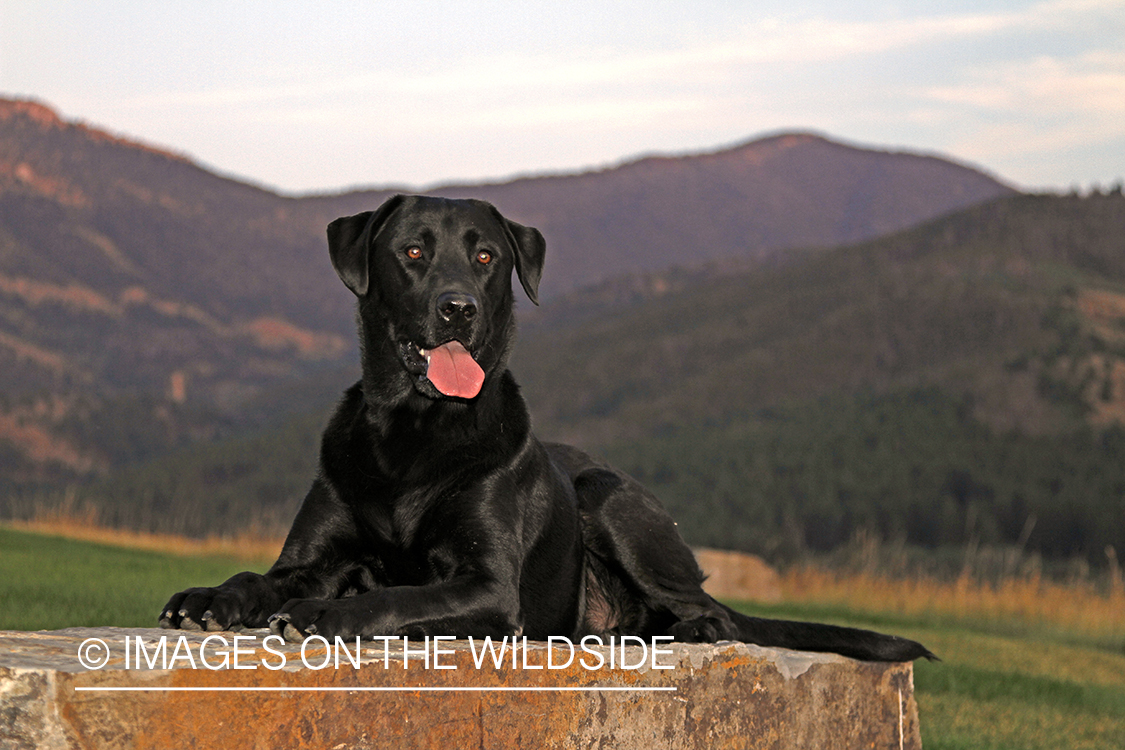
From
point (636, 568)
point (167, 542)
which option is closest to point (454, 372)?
point (636, 568)

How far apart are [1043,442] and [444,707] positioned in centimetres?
2934

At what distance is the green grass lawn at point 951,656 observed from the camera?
24.4ft

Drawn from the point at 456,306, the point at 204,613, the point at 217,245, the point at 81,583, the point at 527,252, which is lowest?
the point at 81,583

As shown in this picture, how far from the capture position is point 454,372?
14.4 feet

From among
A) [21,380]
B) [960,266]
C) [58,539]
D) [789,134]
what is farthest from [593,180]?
[58,539]

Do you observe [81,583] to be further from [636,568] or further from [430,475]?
[430,475]

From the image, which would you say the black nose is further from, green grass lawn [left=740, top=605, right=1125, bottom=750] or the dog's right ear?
green grass lawn [left=740, top=605, right=1125, bottom=750]

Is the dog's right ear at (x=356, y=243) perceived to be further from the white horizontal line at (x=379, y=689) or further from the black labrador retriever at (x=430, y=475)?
the white horizontal line at (x=379, y=689)

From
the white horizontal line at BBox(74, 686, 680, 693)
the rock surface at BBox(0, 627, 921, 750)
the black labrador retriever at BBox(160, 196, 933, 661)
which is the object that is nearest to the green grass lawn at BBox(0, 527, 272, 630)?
the black labrador retriever at BBox(160, 196, 933, 661)

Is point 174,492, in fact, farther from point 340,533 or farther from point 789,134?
point 789,134

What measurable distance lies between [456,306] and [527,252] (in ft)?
2.42

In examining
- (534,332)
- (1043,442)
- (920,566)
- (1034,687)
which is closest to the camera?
(1034,687)

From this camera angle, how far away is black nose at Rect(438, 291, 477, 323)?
427cm

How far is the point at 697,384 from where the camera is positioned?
42781 millimetres
